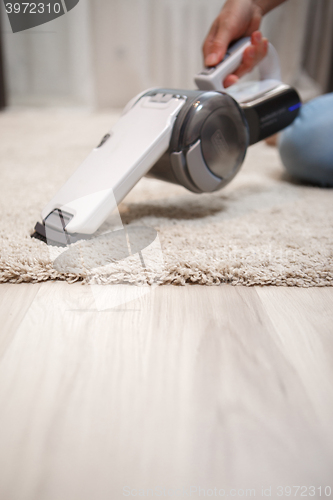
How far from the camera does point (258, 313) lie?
21.9 inches

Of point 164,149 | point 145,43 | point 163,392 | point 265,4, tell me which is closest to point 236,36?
point 265,4

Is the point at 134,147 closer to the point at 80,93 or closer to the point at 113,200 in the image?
the point at 113,200

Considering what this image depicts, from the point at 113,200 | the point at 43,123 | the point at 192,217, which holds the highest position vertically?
the point at 113,200

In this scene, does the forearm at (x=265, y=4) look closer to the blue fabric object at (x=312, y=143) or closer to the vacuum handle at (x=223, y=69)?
the vacuum handle at (x=223, y=69)

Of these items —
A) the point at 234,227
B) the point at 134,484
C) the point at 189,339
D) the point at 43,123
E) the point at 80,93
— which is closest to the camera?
the point at 134,484

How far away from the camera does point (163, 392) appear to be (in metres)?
0.42

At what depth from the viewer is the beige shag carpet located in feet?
2.07

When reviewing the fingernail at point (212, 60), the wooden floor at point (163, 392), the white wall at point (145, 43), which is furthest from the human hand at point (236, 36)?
the white wall at point (145, 43)

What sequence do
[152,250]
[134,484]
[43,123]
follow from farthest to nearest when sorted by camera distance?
[43,123] → [152,250] → [134,484]

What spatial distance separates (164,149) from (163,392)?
0.49m

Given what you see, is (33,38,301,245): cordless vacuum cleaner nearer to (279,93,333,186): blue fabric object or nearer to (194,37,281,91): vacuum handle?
(194,37,281,91): vacuum handle

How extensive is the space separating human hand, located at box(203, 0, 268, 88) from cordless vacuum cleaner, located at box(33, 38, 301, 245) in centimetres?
2

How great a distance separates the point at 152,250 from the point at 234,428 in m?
0.37

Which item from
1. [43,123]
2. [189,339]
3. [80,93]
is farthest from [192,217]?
[80,93]
